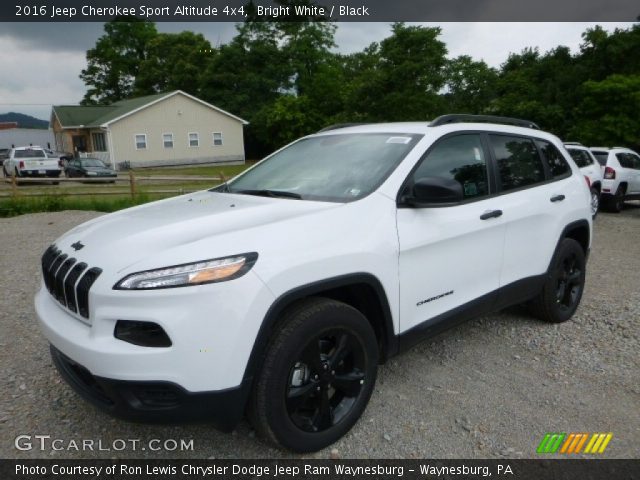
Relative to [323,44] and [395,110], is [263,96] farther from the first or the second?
[395,110]

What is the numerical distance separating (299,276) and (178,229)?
0.69 meters

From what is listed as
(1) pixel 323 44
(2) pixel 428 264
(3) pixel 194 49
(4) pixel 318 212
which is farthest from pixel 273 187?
(3) pixel 194 49

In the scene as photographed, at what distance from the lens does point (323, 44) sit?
4519 cm

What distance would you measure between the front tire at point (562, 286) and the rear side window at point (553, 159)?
599 millimetres

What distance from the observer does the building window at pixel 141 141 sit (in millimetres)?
34812

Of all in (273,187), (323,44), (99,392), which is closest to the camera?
(99,392)

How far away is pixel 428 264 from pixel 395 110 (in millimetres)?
21591

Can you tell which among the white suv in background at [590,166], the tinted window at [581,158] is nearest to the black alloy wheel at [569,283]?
the white suv in background at [590,166]

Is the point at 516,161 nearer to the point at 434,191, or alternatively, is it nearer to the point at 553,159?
the point at 553,159

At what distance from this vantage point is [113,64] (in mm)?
59812

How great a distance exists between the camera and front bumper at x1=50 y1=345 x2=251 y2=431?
2.22 m

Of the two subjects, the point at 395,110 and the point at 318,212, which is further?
the point at 395,110

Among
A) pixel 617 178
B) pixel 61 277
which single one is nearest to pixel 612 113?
pixel 617 178

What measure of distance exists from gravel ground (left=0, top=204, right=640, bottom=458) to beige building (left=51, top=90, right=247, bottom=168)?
31885 mm
